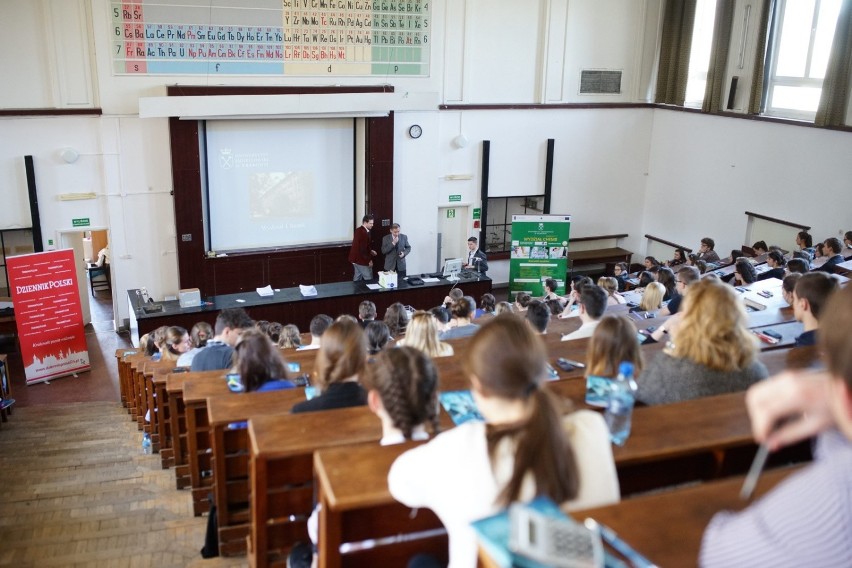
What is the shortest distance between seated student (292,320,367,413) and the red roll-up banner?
7.67 metres

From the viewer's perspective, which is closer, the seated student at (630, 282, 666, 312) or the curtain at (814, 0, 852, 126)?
the seated student at (630, 282, 666, 312)

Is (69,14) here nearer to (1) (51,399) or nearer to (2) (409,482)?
(1) (51,399)

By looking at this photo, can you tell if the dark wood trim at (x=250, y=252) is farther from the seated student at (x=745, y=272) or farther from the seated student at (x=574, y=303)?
the seated student at (x=745, y=272)

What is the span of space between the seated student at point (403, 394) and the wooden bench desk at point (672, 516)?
0.71 metres

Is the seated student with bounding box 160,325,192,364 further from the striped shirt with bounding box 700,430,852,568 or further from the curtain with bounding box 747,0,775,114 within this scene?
the curtain with bounding box 747,0,775,114

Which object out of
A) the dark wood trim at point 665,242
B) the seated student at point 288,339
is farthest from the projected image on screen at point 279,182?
the dark wood trim at point 665,242

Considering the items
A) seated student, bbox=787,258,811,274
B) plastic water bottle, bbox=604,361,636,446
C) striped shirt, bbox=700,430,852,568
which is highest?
striped shirt, bbox=700,430,852,568

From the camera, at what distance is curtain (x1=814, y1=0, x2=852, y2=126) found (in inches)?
398

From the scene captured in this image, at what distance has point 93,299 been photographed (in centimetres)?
1292

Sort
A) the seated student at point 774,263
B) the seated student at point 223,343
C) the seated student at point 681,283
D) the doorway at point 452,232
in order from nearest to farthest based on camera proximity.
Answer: the seated student at point 223,343 < the seated student at point 681,283 < the seated student at point 774,263 < the doorway at point 452,232

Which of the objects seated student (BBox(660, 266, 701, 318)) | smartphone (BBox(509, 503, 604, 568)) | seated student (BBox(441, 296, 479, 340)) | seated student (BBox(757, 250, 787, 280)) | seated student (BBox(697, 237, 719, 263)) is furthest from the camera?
seated student (BBox(697, 237, 719, 263))

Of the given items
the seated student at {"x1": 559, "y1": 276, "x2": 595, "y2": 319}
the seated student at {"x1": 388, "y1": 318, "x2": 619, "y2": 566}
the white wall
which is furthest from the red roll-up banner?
the white wall

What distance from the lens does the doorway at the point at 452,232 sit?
1288 cm

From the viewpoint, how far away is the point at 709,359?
3029 mm
